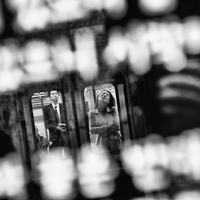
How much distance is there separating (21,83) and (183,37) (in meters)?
1.24

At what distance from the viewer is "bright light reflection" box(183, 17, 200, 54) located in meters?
2.06

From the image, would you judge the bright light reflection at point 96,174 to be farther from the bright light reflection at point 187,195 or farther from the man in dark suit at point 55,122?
the bright light reflection at point 187,195

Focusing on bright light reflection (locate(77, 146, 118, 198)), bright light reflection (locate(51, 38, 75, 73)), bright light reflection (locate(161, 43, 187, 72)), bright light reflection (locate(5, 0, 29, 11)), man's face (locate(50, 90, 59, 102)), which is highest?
bright light reflection (locate(5, 0, 29, 11))

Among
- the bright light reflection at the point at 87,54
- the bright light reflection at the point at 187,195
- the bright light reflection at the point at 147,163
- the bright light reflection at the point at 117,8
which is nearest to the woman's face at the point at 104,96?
the bright light reflection at the point at 87,54

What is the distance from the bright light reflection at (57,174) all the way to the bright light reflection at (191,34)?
119 cm

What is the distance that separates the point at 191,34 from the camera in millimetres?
2070

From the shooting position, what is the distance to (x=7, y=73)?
2135mm

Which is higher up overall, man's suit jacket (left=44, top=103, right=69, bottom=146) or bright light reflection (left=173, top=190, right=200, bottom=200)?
man's suit jacket (left=44, top=103, right=69, bottom=146)

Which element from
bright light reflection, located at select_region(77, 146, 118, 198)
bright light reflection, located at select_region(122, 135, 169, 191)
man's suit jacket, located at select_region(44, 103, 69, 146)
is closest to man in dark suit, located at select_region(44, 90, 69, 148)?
man's suit jacket, located at select_region(44, 103, 69, 146)

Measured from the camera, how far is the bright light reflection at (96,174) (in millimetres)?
2088

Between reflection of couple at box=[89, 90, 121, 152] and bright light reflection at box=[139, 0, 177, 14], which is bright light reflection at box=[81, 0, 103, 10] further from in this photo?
reflection of couple at box=[89, 90, 121, 152]

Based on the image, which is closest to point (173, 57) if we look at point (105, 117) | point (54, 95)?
point (105, 117)

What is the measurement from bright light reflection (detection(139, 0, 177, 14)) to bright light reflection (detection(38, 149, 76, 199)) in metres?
1.20

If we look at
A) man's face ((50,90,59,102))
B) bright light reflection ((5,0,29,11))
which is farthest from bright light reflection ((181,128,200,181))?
bright light reflection ((5,0,29,11))
